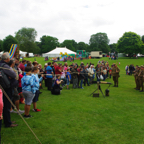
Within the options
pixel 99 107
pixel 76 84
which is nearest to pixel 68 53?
pixel 76 84

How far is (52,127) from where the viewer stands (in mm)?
4617

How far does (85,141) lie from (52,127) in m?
1.25

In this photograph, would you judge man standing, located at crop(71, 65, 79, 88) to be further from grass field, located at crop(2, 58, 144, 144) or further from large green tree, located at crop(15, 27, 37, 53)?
large green tree, located at crop(15, 27, 37, 53)

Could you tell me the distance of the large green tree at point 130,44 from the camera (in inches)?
2077

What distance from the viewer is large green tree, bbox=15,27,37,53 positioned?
71.9m

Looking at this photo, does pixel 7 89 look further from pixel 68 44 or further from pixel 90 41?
pixel 68 44

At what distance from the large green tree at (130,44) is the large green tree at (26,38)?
141ft

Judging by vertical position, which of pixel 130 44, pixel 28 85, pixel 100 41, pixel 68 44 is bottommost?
pixel 28 85

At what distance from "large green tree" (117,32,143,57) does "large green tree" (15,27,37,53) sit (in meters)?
43.0

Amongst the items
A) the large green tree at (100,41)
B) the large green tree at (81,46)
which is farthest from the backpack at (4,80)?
the large green tree at (81,46)

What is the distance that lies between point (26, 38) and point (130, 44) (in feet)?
164

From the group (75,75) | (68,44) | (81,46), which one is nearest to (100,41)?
(81,46)

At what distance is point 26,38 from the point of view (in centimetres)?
7281

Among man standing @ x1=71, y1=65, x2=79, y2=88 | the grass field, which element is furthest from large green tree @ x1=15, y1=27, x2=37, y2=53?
the grass field
